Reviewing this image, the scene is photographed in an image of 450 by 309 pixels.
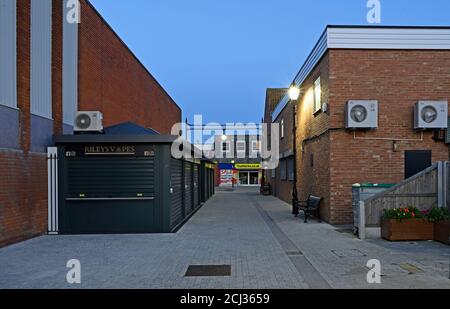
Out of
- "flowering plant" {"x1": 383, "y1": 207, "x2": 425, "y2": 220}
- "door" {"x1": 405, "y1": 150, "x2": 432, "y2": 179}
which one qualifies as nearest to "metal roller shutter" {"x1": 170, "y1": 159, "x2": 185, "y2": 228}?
"flowering plant" {"x1": 383, "y1": 207, "x2": 425, "y2": 220}

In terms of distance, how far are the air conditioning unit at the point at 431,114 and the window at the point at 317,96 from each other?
3.21 metres

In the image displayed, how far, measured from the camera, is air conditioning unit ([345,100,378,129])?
11531mm

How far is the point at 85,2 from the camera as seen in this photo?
15.0 metres

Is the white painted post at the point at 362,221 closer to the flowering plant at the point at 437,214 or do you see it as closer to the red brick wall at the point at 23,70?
the flowering plant at the point at 437,214

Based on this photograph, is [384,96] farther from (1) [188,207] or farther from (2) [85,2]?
(2) [85,2]

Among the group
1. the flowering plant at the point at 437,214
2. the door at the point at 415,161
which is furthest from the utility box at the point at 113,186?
the door at the point at 415,161

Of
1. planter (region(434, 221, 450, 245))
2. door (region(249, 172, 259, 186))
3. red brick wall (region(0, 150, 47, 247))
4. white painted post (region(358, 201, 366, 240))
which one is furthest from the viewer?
door (region(249, 172, 259, 186))

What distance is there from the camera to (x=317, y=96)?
14.0 metres

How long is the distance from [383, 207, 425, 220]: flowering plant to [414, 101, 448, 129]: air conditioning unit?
10.9ft

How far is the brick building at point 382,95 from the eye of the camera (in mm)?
11875

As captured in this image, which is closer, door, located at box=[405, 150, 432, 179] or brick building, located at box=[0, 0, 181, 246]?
brick building, located at box=[0, 0, 181, 246]

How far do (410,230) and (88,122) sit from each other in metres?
9.94

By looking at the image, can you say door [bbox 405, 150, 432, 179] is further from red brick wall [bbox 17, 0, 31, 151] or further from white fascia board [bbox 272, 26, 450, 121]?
red brick wall [bbox 17, 0, 31, 151]

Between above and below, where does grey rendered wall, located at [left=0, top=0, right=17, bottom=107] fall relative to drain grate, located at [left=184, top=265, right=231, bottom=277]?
above
